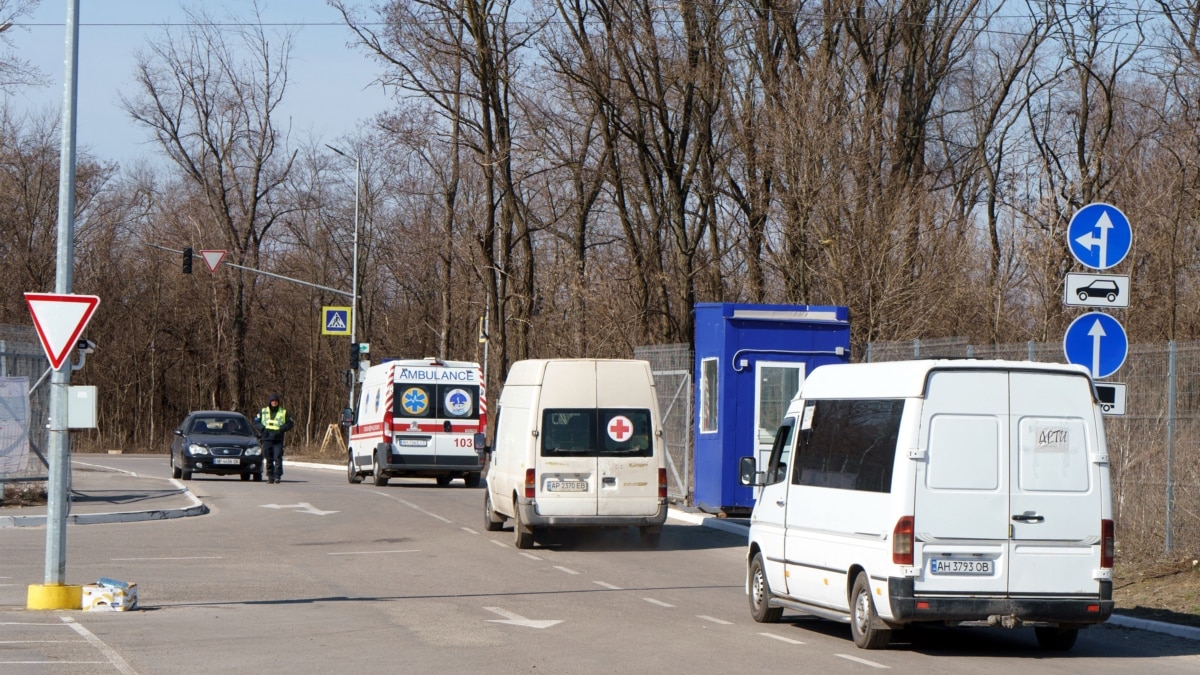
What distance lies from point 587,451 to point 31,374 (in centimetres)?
1162

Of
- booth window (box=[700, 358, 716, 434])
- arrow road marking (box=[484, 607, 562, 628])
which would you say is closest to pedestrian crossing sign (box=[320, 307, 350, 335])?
booth window (box=[700, 358, 716, 434])

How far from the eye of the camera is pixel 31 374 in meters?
26.0

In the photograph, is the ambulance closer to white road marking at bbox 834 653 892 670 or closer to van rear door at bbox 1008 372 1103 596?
white road marking at bbox 834 653 892 670

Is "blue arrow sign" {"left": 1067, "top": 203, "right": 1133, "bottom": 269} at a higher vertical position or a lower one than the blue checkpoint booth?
higher

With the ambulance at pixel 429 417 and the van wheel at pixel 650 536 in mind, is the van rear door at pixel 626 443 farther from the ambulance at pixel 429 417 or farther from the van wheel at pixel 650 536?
the ambulance at pixel 429 417

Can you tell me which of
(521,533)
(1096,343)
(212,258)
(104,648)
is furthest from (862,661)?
(212,258)

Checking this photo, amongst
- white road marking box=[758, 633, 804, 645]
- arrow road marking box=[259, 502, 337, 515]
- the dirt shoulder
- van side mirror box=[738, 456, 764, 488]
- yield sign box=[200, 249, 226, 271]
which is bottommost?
arrow road marking box=[259, 502, 337, 515]

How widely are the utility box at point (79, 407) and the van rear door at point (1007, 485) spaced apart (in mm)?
7383

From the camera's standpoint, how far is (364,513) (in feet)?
85.0

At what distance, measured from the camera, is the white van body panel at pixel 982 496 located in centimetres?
1099

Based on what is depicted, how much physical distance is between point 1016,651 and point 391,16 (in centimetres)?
2917

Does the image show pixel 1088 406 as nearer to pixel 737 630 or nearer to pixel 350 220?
pixel 737 630

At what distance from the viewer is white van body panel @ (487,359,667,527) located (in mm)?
19672

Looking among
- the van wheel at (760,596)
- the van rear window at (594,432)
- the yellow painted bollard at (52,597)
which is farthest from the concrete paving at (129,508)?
the van wheel at (760,596)
